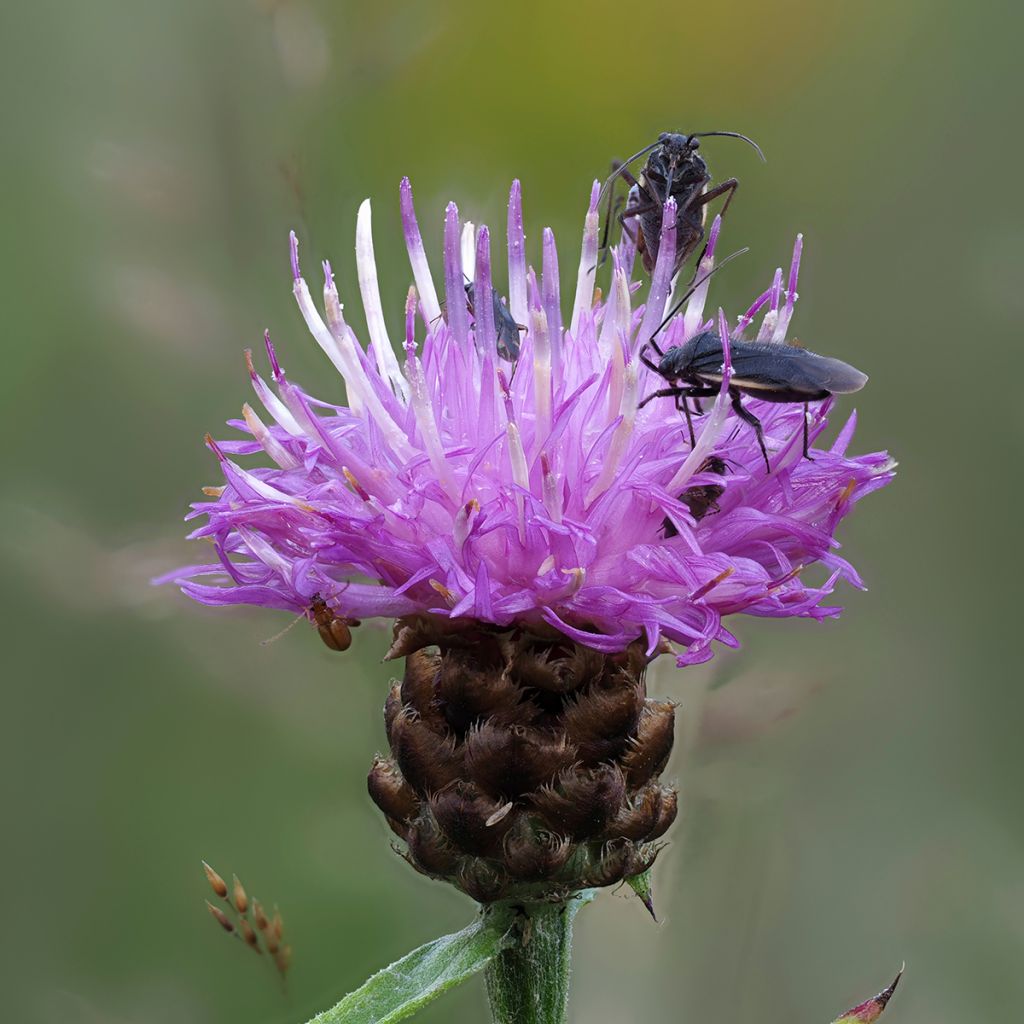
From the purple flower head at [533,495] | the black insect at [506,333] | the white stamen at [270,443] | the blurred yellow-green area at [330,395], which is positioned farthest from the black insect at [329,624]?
the blurred yellow-green area at [330,395]

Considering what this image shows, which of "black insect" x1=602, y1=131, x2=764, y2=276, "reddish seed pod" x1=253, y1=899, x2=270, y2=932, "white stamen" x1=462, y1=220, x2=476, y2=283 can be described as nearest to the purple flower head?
"black insect" x1=602, y1=131, x2=764, y2=276

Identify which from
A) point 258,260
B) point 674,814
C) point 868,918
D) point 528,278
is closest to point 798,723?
point 868,918

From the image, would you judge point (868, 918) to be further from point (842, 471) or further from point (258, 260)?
point (258, 260)

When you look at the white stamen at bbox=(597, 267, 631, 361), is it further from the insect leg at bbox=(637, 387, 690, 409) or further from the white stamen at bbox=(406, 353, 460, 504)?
the white stamen at bbox=(406, 353, 460, 504)

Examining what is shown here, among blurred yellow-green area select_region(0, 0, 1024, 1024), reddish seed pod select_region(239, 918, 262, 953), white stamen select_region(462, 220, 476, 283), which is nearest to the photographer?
reddish seed pod select_region(239, 918, 262, 953)

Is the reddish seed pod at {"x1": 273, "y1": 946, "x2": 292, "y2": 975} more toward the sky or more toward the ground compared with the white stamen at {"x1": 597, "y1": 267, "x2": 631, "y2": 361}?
more toward the ground

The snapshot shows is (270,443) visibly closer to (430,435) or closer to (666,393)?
(430,435)

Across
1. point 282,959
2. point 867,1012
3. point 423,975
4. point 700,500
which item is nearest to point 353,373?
point 700,500
